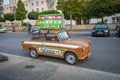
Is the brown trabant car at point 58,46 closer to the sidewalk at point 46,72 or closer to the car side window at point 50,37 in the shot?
the car side window at point 50,37

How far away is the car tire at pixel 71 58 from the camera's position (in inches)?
321

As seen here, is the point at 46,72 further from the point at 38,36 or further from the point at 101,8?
the point at 101,8

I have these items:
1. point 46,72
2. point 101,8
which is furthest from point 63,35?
point 101,8

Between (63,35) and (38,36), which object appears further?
(38,36)

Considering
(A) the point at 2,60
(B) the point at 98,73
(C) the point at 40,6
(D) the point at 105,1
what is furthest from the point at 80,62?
(C) the point at 40,6

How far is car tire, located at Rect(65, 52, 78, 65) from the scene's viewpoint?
8148mm

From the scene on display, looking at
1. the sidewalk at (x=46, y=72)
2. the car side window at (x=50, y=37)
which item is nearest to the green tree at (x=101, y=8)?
the car side window at (x=50, y=37)

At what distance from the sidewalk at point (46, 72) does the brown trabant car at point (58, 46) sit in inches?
20.7

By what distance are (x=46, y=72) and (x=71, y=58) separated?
1.62 m

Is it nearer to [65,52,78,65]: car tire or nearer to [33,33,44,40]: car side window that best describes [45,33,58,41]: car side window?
[33,33,44,40]: car side window

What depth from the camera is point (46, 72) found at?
23.5 ft

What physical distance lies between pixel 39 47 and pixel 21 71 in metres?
2.23

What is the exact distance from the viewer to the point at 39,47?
938 centimetres

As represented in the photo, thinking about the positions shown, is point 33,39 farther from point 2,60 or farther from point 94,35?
point 94,35
